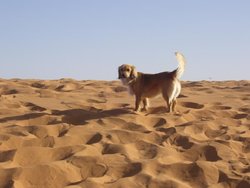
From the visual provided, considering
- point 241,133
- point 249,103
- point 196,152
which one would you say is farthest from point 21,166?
point 249,103

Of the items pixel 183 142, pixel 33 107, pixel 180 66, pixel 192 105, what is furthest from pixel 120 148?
pixel 192 105

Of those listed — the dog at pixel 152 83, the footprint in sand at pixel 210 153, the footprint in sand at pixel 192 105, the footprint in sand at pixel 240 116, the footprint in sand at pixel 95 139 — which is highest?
the dog at pixel 152 83

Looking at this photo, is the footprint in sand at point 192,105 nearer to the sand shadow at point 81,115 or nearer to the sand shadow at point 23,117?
the sand shadow at point 81,115

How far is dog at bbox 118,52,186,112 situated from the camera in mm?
8211

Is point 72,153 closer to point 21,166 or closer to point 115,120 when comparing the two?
point 21,166

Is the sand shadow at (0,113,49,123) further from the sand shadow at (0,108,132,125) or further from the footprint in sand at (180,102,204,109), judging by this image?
the footprint in sand at (180,102,204,109)

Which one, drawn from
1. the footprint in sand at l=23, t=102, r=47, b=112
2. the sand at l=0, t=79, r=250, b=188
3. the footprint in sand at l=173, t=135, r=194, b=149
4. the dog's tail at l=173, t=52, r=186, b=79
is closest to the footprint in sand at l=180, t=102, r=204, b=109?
the sand at l=0, t=79, r=250, b=188

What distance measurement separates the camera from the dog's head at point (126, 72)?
8305 millimetres

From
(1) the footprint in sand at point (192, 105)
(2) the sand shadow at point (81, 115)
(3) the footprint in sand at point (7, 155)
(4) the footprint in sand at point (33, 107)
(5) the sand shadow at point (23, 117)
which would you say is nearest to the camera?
(3) the footprint in sand at point (7, 155)

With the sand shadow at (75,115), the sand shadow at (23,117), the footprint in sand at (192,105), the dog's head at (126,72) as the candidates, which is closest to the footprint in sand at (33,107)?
the sand shadow at (75,115)

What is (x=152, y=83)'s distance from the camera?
27.7ft

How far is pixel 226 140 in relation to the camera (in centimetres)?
553

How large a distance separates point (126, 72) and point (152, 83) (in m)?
0.56

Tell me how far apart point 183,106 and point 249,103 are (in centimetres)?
157
